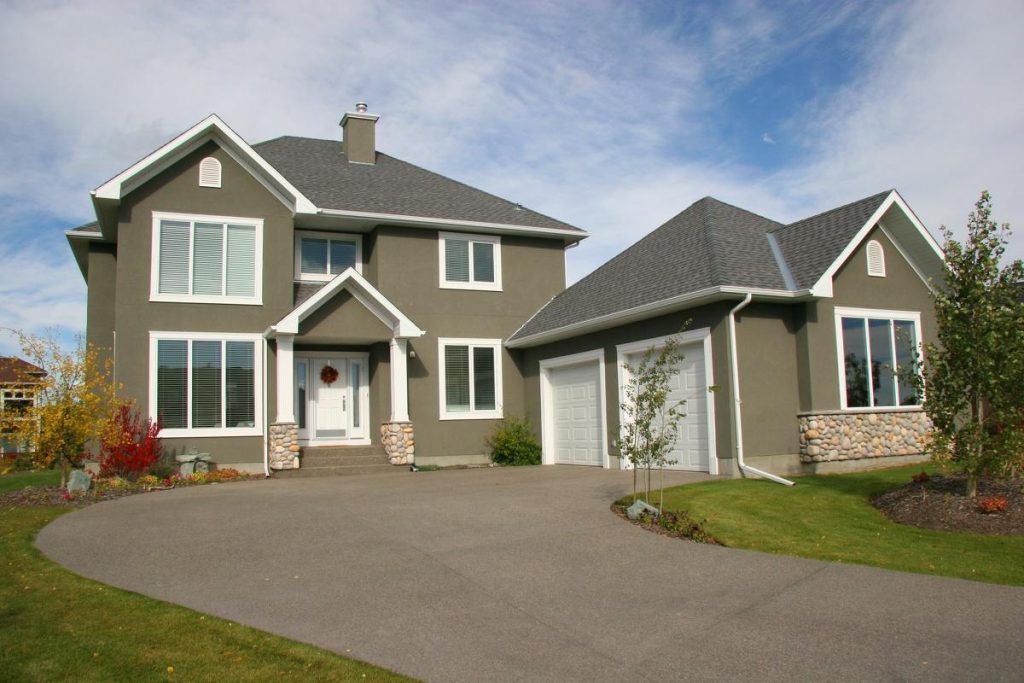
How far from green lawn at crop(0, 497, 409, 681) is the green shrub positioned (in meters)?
12.5

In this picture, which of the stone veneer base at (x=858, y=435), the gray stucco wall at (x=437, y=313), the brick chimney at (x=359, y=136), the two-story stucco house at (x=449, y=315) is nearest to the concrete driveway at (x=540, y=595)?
the stone veneer base at (x=858, y=435)

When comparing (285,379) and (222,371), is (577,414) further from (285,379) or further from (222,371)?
(222,371)

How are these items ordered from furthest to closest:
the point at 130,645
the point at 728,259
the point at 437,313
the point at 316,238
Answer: the point at 437,313, the point at 316,238, the point at 728,259, the point at 130,645

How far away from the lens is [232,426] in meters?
17.6

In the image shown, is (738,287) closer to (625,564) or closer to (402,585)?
(625,564)

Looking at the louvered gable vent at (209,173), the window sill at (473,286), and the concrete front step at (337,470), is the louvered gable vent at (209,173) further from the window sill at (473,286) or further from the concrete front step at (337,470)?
the concrete front step at (337,470)

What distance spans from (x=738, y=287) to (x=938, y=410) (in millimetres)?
3978

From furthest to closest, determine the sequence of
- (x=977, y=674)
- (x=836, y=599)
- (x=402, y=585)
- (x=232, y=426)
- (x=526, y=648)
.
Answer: (x=232, y=426)
(x=402, y=585)
(x=836, y=599)
(x=526, y=648)
(x=977, y=674)

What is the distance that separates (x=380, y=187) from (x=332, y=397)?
18.9ft

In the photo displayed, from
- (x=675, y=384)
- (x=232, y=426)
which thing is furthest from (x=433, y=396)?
(x=675, y=384)

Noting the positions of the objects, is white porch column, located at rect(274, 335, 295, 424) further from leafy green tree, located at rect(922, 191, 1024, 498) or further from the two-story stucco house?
leafy green tree, located at rect(922, 191, 1024, 498)

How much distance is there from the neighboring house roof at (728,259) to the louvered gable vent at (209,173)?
8.14 metres

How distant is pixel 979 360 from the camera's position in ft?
34.7

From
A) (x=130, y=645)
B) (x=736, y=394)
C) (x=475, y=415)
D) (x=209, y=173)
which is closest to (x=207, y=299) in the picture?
(x=209, y=173)
